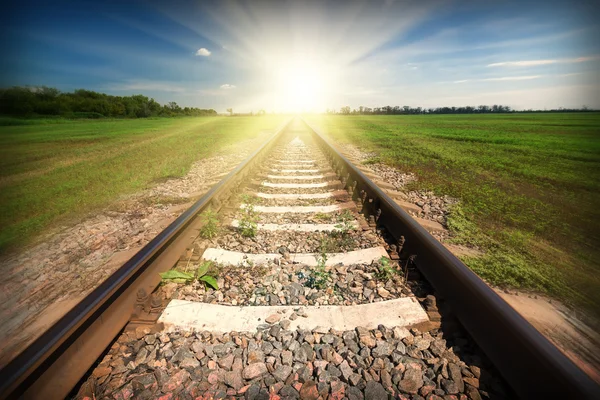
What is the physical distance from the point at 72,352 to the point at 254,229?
1.93m

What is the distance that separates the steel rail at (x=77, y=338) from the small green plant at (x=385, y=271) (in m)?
1.79

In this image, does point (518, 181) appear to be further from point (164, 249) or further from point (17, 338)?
point (17, 338)

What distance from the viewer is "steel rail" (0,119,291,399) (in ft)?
3.88

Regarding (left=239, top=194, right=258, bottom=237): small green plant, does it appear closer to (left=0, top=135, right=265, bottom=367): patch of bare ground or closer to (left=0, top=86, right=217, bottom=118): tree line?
(left=0, top=135, right=265, bottom=367): patch of bare ground

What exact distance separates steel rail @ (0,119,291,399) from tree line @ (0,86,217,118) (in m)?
37.4

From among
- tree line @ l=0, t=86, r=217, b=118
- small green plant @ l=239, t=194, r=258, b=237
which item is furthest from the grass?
tree line @ l=0, t=86, r=217, b=118

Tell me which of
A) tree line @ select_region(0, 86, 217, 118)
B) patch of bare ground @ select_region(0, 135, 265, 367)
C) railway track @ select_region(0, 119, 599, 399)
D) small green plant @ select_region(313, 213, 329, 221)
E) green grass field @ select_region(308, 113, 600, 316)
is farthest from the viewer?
tree line @ select_region(0, 86, 217, 118)

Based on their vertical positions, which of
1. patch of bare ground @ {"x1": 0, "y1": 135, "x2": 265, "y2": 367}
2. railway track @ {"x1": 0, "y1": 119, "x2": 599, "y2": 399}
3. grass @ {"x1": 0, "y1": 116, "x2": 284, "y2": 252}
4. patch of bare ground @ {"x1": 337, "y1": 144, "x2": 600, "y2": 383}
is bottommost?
grass @ {"x1": 0, "y1": 116, "x2": 284, "y2": 252}

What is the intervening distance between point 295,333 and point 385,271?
978 millimetres

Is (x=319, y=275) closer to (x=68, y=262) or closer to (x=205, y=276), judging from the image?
(x=205, y=276)

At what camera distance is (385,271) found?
2.34m

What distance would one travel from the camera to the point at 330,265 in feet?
8.35

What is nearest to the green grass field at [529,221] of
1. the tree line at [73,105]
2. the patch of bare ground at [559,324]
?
the patch of bare ground at [559,324]

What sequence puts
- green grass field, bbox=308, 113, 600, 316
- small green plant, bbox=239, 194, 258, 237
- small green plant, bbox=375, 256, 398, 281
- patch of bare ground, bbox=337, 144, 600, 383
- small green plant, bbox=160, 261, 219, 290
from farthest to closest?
small green plant, bbox=239, 194, 258, 237 → green grass field, bbox=308, 113, 600, 316 → small green plant, bbox=375, 256, 398, 281 → small green plant, bbox=160, 261, 219, 290 → patch of bare ground, bbox=337, 144, 600, 383
